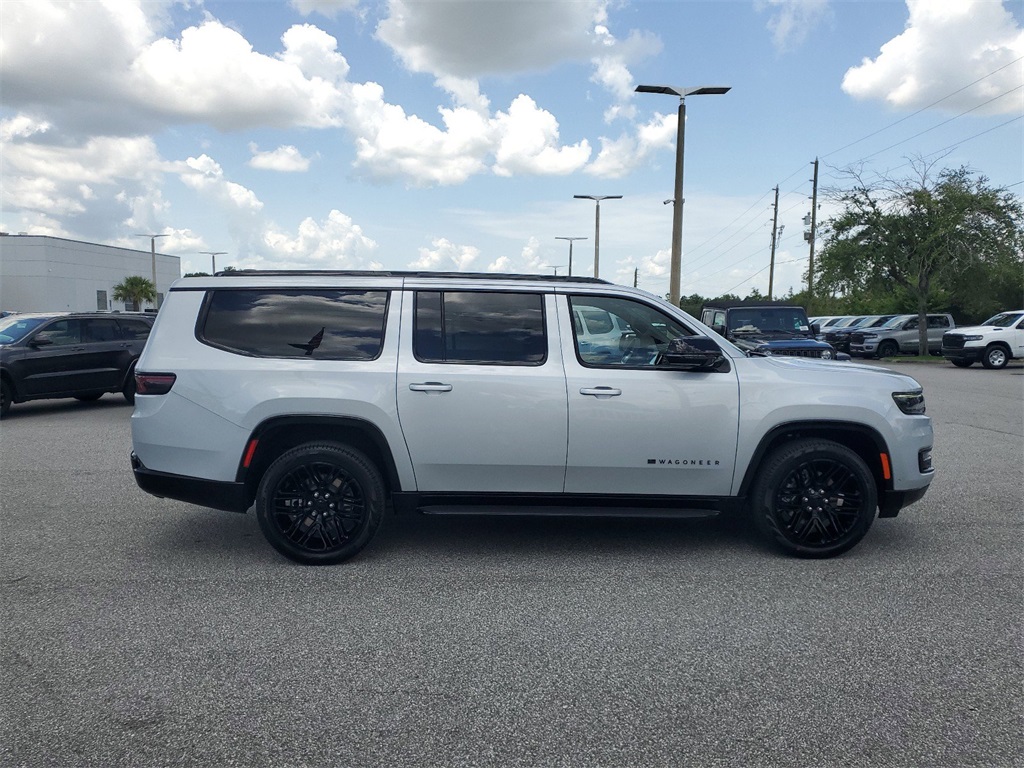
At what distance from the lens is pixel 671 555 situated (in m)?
5.34

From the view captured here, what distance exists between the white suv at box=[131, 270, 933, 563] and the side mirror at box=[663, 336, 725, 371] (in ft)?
0.04

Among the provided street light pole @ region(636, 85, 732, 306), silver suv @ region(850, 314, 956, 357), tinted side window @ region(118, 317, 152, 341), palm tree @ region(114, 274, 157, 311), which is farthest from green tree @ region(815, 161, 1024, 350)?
palm tree @ region(114, 274, 157, 311)

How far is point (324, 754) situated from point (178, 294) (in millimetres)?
3323

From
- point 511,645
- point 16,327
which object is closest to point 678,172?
point 16,327

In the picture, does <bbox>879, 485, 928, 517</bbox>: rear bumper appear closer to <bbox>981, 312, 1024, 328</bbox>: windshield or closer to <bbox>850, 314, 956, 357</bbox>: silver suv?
<bbox>981, 312, 1024, 328</bbox>: windshield

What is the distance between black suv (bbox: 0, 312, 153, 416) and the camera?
41.4ft

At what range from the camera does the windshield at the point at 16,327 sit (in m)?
13.2

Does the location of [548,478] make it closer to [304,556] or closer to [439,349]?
[439,349]

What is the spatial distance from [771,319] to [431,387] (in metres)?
13.2

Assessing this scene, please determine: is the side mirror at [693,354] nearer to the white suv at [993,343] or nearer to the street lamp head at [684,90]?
the street lamp head at [684,90]

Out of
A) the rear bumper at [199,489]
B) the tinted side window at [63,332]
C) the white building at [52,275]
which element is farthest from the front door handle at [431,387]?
the white building at [52,275]

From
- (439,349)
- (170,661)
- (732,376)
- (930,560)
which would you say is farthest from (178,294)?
(930,560)

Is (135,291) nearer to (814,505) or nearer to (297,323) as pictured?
(297,323)

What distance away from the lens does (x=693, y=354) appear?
497 cm
